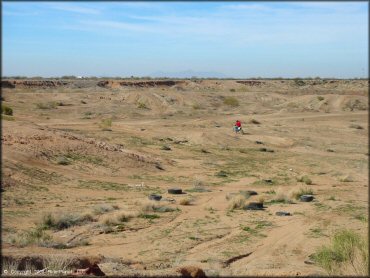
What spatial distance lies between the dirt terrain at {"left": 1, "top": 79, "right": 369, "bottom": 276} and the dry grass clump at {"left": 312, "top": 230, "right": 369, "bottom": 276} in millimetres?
345

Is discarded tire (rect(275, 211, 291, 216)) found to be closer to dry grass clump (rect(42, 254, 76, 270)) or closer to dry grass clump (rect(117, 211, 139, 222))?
dry grass clump (rect(117, 211, 139, 222))

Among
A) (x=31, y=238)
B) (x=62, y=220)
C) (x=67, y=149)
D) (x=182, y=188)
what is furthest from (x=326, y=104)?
(x=31, y=238)

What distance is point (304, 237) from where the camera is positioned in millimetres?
17688

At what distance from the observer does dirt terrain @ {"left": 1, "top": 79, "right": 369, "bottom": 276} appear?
15430mm

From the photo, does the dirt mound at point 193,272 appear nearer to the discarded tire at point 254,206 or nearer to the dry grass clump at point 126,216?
the dry grass clump at point 126,216

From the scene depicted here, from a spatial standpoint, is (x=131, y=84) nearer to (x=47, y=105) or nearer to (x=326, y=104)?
(x=47, y=105)

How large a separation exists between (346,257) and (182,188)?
15.5 meters

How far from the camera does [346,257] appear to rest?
12.3 meters

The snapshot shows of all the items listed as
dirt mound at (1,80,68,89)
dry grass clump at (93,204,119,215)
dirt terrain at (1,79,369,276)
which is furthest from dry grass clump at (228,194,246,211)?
dirt mound at (1,80,68,89)

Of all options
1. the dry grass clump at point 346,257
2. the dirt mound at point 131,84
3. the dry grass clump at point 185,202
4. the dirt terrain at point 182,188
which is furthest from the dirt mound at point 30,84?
the dry grass clump at point 346,257

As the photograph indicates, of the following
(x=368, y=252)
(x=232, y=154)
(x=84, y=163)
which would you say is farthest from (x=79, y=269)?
(x=232, y=154)

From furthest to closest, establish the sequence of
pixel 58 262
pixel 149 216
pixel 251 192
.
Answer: pixel 251 192 → pixel 149 216 → pixel 58 262

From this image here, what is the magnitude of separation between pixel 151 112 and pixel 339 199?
1793 inches

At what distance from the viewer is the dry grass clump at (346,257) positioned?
1144 centimetres
